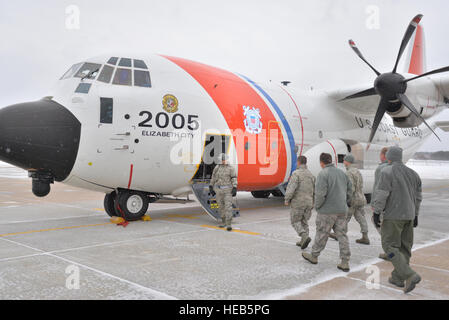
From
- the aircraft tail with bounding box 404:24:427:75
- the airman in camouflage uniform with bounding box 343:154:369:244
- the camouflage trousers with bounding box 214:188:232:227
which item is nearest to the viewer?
the airman in camouflage uniform with bounding box 343:154:369:244

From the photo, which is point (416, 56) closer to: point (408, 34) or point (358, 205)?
point (408, 34)

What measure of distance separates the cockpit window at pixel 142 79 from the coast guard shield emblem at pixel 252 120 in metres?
2.86

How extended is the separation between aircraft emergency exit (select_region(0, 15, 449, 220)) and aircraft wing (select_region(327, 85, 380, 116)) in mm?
138

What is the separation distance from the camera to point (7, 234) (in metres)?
7.51

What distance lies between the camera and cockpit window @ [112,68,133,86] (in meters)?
8.31

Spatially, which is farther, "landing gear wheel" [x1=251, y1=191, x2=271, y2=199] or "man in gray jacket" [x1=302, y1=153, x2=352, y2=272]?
"landing gear wheel" [x1=251, y1=191, x2=271, y2=199]

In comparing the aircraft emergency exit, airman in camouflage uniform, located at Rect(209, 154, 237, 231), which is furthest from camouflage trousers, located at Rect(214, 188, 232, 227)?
the aircraft emergency exit

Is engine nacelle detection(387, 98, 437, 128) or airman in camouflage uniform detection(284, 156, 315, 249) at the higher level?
engine nacelle detection(387, 98, 437, 128)

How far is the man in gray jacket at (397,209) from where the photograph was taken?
4.40 meters

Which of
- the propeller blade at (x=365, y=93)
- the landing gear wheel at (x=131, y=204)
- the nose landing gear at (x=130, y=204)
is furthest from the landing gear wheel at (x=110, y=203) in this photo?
the propeller blade at (x=365, y=93)

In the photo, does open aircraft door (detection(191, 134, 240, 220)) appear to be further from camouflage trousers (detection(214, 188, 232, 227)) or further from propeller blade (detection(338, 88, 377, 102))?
propeller blade (detection(338, 88, 377, 102))

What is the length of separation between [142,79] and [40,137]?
100 inches
